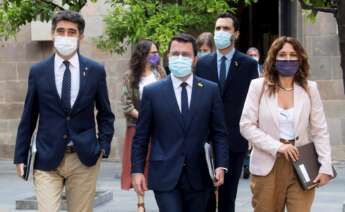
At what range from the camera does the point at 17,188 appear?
13.5m

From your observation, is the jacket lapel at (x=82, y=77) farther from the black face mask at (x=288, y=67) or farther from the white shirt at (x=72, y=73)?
the black face mask at (x=288, y=67)

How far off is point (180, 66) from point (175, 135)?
0.54 m

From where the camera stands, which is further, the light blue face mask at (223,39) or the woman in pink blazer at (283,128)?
the light blue face mask at (223,39)

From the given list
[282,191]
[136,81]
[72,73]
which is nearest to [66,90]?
[72,73]

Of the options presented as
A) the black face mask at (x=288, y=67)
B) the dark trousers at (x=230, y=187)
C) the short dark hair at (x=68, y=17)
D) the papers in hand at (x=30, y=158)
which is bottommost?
the dark trousers at (x=230, y=187)

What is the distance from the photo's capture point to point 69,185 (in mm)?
7035

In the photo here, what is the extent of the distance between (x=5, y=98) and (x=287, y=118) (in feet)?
40.3

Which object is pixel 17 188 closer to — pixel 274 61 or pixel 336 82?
pixel 336 82

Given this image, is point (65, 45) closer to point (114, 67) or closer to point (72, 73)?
point (72, 73)

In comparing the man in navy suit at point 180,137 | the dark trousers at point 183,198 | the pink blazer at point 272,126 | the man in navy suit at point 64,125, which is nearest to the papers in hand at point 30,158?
the man in navy suit at point 64,125

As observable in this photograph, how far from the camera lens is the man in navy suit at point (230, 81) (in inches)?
324

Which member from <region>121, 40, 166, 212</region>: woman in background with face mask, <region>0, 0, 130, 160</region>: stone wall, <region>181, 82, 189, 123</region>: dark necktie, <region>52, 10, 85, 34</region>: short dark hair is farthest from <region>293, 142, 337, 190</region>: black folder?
<region>0, 0, 130, 160</region>: stone wall

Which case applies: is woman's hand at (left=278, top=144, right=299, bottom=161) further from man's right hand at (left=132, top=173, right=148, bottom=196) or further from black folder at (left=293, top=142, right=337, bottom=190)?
man's right hand at (left=132, top=173, right=148, bottom=196)

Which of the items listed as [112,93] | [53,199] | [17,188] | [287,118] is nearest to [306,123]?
[287,118]
